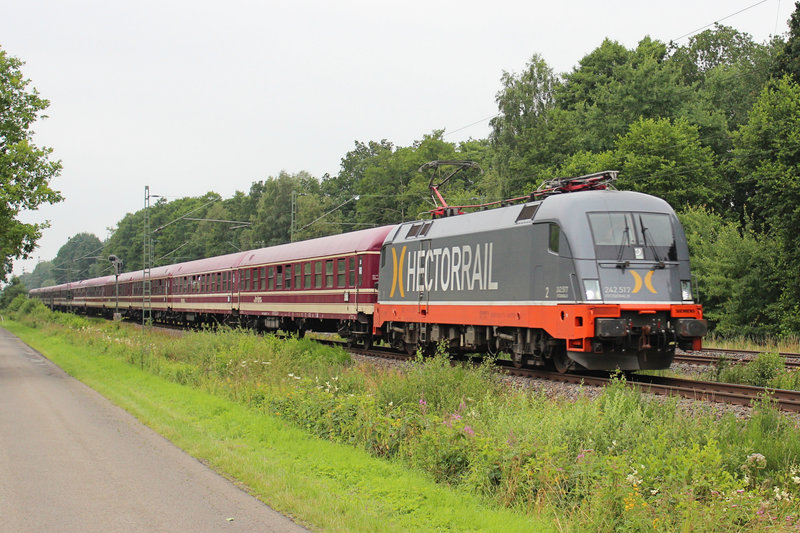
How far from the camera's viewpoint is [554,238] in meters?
15.4

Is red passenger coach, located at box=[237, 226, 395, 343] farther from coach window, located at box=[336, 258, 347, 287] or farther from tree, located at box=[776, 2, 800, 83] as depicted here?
tree, located at box=[776, 2, 800, 83]

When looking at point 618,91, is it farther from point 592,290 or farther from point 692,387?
point 692,387

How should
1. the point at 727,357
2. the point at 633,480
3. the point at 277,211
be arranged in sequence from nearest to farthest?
the point at 633,480, the point at 727,357, the point at 277,211

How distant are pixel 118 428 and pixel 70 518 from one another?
15.7 ft

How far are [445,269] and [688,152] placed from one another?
31.2 m

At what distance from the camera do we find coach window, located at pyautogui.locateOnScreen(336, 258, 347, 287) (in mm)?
→ 25575

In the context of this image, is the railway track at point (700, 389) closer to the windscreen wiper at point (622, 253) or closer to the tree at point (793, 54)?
the windscreen wiper at point (622, 253)

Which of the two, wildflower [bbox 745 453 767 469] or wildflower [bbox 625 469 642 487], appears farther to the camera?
wildflower [bbox 745 453 767 469]

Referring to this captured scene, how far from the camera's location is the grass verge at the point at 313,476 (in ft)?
21.7

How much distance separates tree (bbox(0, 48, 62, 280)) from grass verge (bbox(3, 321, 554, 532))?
11920 millimetres

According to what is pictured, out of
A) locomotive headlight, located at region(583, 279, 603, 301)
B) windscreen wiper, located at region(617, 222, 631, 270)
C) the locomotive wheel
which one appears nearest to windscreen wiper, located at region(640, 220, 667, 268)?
windscreen wiper, located at region(617, 222, 631, 270)

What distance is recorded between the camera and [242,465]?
28.6 ft

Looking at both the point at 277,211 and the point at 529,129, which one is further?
the point at 277,211

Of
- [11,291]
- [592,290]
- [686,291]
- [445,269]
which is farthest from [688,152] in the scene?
[11,291]
